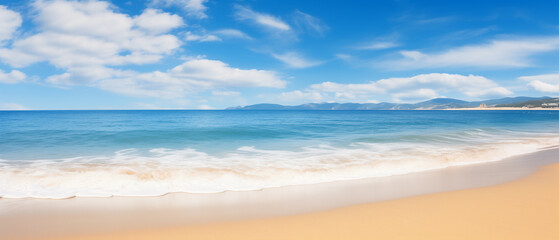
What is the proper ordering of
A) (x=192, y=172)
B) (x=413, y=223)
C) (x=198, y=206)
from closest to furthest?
1. (x=413, y=223)
2. (x=198, y=206)
3. (x=192, y=172)

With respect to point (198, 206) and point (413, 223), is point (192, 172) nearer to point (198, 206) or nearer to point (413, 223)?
point (198, 206)

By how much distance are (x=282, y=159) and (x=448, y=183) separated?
19.4ft

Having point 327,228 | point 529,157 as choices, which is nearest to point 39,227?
point 327,228

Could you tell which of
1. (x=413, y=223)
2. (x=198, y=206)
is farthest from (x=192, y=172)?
(x=413, y=223)

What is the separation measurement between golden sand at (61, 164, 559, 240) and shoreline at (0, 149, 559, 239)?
0.33 m

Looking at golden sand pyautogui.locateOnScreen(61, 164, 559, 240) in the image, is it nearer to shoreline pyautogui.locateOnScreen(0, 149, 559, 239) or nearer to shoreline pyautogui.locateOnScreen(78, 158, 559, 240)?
shoreline pyautogui.locateOnScreen(78, 158, 559, 240)

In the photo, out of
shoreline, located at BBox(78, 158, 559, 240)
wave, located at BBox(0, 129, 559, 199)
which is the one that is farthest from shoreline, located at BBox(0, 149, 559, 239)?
wave, located at BBox(0, 129, 559, 199)

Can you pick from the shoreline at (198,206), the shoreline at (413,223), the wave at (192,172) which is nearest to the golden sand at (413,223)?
the shoreline at (413,223)

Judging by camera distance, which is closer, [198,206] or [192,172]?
[198,206]

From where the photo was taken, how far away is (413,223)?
4441mm

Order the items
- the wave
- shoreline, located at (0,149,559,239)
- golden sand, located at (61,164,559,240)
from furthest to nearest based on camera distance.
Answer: the wave → shoreline, located at (0,149,559,239) → golden sand, located at (61,164,559,240)

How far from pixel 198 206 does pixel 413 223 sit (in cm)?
411

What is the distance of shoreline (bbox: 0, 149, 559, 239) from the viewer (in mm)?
4703

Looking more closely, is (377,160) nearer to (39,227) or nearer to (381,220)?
(381,220)
